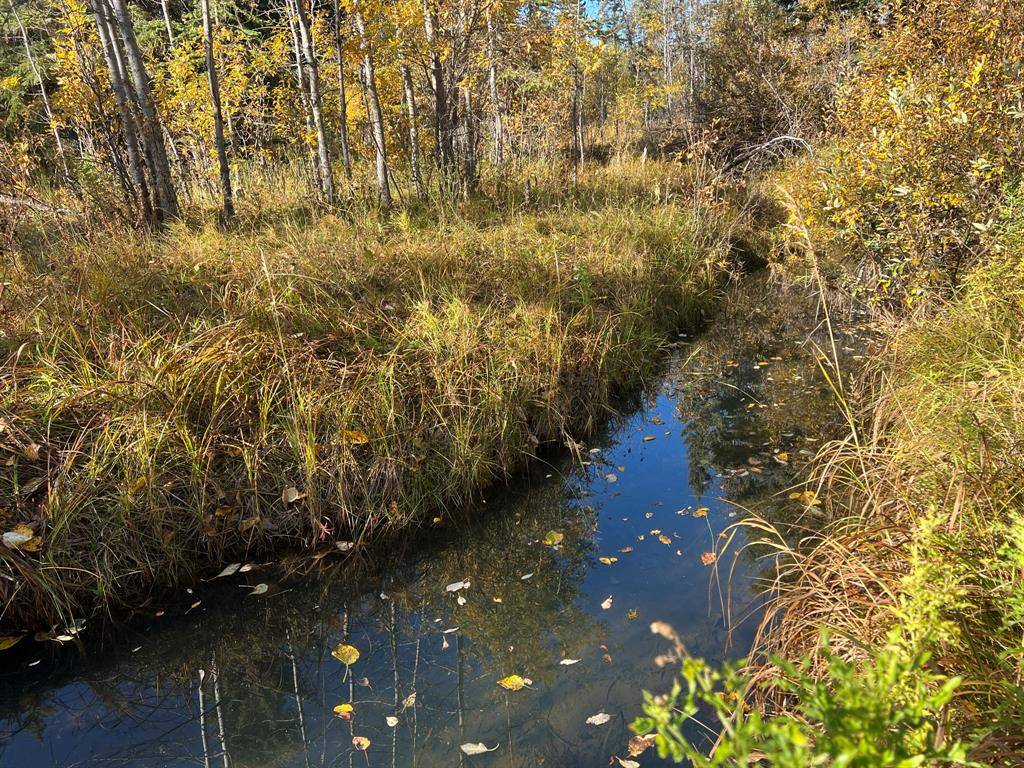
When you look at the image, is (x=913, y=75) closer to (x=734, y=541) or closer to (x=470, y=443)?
(x=734, y=541)

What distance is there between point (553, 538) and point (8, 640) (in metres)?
2.78

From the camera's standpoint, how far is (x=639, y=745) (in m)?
2.47

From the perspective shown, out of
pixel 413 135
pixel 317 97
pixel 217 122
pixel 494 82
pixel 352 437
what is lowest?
pixel 352 437

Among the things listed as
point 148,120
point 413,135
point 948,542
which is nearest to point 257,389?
point 948,542

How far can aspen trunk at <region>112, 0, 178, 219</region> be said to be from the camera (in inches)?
242

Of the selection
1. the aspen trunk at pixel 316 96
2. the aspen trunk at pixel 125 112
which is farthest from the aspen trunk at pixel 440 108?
the aspen trunk at pixel 125 112

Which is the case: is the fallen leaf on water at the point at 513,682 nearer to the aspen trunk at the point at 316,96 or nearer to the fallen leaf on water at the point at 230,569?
the fallen leaf on water at the point at 230,569

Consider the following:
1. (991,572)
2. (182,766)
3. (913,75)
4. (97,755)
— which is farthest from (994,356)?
(97,755)

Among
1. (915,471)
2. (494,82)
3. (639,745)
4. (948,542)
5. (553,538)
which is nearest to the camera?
(948,542)

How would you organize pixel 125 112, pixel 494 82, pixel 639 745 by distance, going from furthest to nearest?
pixel 494 82 → pixel 125 112 → pixel 639 745

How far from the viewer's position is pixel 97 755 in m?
2.56

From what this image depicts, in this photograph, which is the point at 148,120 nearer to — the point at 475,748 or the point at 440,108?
the point at 440,108

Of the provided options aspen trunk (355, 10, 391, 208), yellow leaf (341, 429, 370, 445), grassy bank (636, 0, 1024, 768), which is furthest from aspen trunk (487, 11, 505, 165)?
yellow leaf (341, 429, 370, 445)

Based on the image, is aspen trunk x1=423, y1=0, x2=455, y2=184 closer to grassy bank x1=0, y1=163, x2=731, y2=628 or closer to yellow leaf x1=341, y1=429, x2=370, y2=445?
grassy bank x1=0, y1=163, x2=731, y2=628
